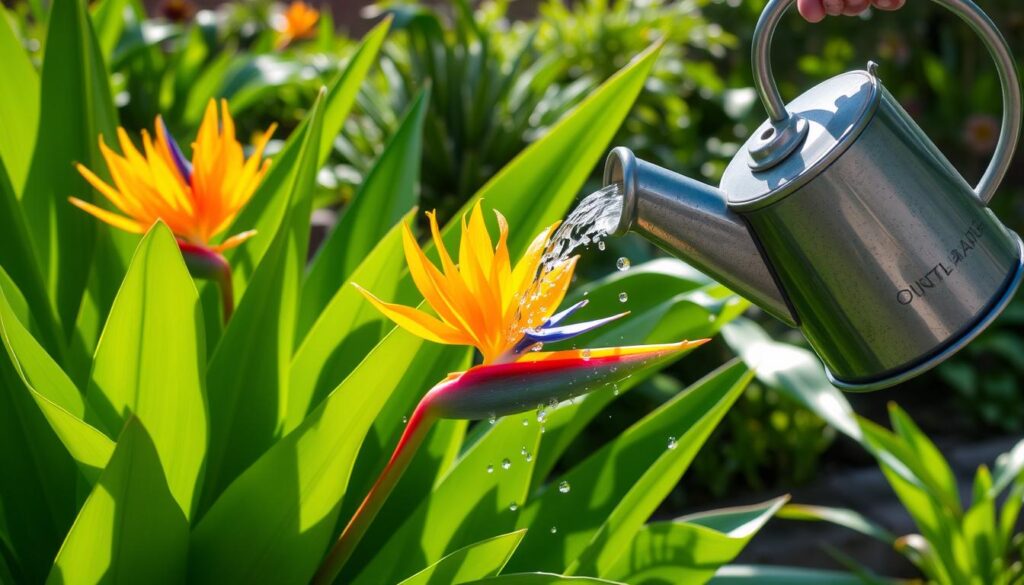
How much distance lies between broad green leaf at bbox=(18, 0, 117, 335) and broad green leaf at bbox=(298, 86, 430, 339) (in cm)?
22

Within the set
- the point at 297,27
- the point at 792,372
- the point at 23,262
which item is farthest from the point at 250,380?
the point at 297,27

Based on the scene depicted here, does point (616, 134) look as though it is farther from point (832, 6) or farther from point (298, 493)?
point (298, 493)

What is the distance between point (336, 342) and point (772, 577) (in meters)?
0.68

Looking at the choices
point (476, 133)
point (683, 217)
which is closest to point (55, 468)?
point (683, 217)

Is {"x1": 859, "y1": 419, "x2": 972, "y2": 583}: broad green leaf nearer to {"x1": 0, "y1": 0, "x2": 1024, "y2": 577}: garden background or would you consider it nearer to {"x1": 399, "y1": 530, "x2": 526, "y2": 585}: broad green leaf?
{"x1": 0, "y1": 0, "x2": 1024, "y2": 577}: garden background

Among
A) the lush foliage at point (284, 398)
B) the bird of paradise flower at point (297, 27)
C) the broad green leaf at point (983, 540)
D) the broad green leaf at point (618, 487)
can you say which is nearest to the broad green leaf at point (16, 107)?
the lush foliage at point (284, 398)

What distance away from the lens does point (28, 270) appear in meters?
0.96

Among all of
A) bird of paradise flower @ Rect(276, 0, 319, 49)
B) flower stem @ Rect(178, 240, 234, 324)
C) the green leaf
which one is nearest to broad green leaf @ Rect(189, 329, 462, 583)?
flower stem @ Rect(178, 240, 234, 324)

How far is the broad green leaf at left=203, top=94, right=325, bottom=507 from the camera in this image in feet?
2.73

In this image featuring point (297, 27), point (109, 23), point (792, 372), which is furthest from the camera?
point (297, 27)

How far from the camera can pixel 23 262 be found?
96cm

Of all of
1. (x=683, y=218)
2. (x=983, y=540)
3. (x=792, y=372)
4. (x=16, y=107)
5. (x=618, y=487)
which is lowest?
(x=983, y=540)

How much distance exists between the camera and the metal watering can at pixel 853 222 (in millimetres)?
610

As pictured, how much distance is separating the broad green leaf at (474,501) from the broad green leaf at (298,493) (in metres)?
0.12
